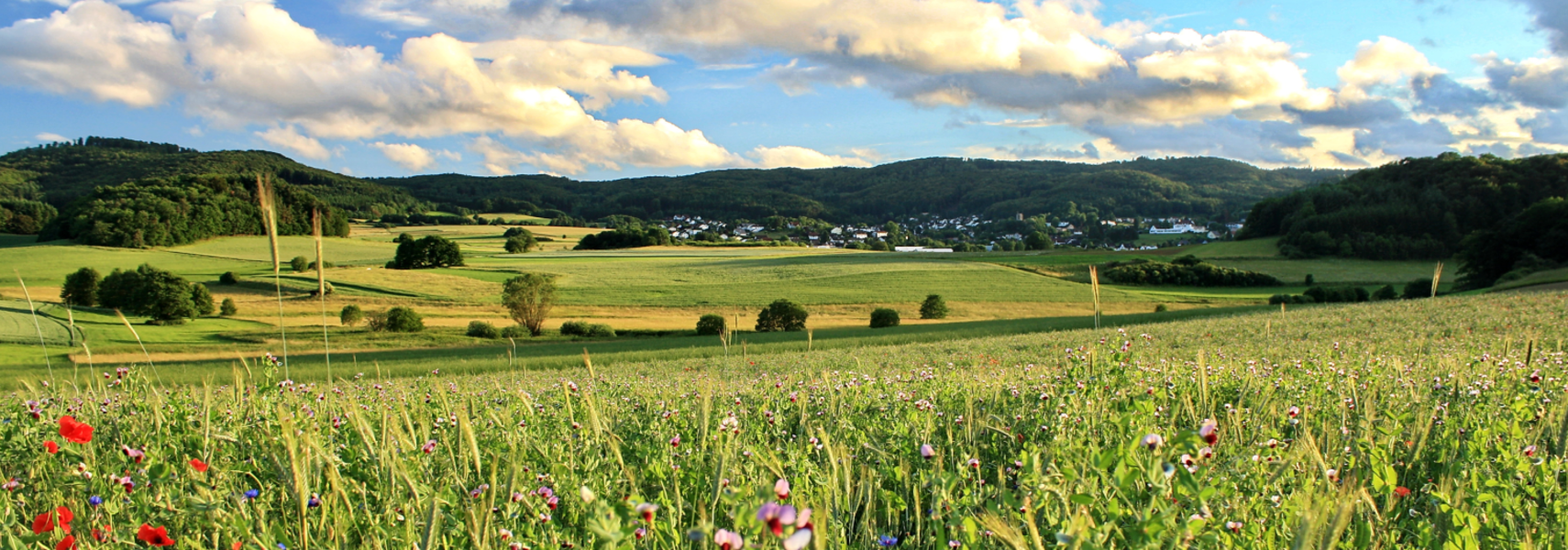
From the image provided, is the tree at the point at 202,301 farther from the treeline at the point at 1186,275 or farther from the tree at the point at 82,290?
the treeline at the point at 1186,275

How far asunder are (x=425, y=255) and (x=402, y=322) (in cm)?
3792

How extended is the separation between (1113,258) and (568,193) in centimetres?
14717

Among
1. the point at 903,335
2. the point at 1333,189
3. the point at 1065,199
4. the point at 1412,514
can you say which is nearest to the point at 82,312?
the point at 903,335

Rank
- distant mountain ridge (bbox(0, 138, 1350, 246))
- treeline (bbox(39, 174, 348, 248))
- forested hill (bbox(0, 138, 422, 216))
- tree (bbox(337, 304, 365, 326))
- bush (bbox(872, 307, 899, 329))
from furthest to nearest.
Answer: distant mountain ridge (bbox(0, 138, 1350, 246)) < forested hill (bbox(0, 138, 422, 216)) < treeline (bbox(39, 174, 348, 248)) < tree (bbox(337, 304, 365, 326)) < bush (bbox(872, 307, 899, 329))

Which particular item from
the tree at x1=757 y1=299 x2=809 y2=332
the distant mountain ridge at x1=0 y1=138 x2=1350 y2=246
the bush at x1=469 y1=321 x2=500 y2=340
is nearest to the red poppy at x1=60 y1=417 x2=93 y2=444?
the bush at x1=469 y1=321 x2=500 y2=340

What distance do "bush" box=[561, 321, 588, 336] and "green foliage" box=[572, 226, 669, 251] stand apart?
64.8m

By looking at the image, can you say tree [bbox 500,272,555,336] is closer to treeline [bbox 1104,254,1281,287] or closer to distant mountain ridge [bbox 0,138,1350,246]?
treeline [bbox 1104,254,1281,287]

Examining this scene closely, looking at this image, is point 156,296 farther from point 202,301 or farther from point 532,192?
point 532,192

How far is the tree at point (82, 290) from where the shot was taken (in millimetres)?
52906

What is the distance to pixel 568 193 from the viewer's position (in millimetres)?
194750

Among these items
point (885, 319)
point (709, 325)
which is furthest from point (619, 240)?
point (885, 319)

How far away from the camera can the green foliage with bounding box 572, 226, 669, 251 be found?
4331 inches

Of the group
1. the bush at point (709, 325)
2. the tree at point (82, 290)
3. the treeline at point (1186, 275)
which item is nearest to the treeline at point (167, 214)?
the tree at point (82, 290)

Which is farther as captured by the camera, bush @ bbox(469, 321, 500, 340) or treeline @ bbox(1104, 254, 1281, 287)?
treeline @ bbox(1104, 254, 1281, 287)
